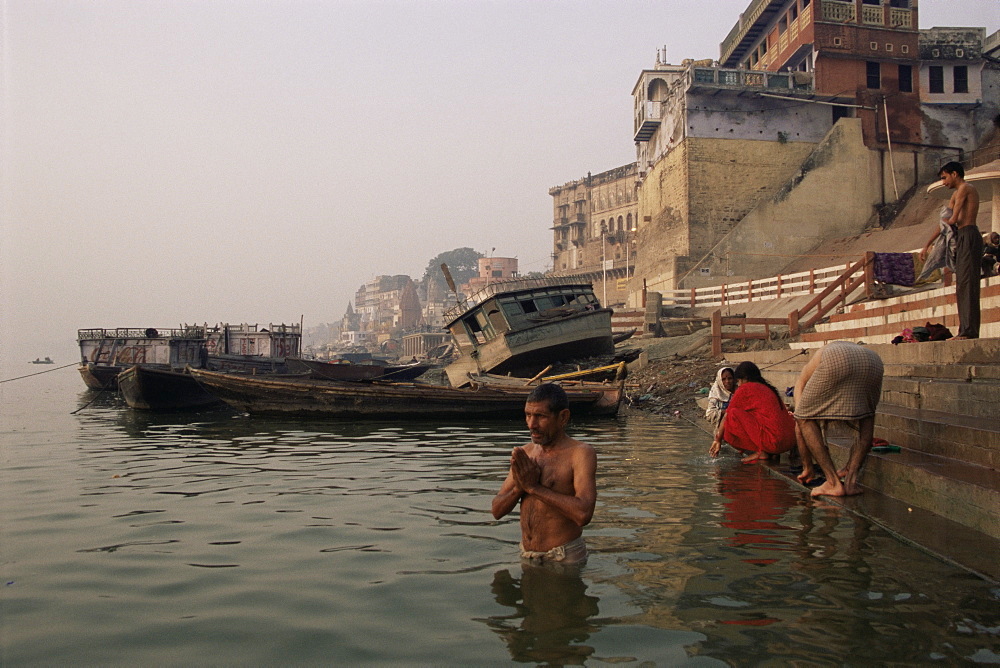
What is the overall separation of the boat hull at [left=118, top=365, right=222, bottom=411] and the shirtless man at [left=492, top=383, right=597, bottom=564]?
1636 centimetres

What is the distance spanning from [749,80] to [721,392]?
1048 inches

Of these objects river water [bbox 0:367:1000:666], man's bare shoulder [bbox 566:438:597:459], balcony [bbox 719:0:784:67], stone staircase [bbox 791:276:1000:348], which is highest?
balcony [bbox 719:0:784:67]

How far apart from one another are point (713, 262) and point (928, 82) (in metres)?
12.9

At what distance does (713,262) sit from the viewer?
31.6 m

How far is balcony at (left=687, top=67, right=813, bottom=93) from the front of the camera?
31625 millimetres

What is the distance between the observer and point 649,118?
38.8 metres

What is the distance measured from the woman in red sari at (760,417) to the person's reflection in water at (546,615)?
14.0 ft

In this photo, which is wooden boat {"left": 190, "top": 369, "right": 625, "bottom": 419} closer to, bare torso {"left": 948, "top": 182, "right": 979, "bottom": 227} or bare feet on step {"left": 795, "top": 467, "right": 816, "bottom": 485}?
bare feet on step {"left": 795, "top": 467, "right": 816, "bottom": 485}

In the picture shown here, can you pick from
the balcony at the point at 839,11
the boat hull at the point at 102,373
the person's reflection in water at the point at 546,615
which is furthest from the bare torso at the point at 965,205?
the boat hull at the point at 102,373

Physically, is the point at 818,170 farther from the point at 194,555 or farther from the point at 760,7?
the point at 194,555

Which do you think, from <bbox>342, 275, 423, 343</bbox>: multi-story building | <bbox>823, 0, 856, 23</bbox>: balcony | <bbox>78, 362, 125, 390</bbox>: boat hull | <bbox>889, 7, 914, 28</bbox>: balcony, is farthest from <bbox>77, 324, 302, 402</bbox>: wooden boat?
<bbox>342, 275, 423, 343</bbox>: multi-story building

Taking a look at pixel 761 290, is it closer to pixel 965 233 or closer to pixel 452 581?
pixel 965 233

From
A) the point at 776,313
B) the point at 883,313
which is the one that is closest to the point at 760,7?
the point at 776,313

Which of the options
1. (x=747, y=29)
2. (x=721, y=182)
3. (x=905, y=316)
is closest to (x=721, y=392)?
(x=905, y=316)
